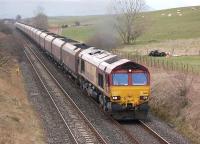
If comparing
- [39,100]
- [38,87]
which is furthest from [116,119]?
[38,87]

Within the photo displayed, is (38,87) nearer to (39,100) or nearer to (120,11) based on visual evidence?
(39,100)

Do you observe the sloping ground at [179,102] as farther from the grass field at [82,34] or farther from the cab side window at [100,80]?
the grass field at [82,34]

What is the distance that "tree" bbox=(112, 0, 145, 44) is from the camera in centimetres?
9300

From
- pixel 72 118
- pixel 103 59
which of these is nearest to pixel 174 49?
pixel 103 59

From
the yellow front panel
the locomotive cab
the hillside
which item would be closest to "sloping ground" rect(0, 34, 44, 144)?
the locomotive cab

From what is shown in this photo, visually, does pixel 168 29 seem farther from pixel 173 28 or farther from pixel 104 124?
→ pixel 104 124

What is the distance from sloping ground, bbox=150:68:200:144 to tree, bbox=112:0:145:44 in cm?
5806

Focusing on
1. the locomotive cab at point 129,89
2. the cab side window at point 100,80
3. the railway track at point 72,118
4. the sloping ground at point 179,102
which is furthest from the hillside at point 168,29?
the locomotive cab at point 129,89

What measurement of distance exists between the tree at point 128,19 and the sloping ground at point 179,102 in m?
58.1

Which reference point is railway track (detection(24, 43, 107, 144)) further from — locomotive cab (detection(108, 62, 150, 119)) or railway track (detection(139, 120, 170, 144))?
railway track (detection(139, 120, 170, 144))

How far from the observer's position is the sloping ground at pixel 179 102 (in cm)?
2508

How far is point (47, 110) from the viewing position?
30359mm

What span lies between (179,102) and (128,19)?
2661 inches

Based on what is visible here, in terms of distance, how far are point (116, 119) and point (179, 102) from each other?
161 inches
